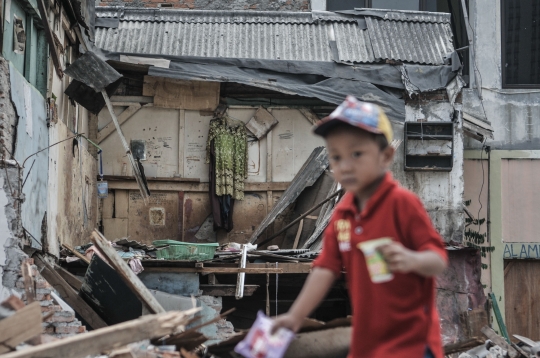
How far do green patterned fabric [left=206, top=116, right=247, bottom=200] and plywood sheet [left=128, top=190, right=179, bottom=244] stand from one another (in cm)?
99

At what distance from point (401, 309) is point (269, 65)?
10420 millimetres

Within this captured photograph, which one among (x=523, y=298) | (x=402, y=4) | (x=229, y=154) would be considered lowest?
(x=523, y=298)

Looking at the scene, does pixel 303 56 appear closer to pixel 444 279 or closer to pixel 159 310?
pixel 444 279

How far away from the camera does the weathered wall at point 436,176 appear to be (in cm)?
1357

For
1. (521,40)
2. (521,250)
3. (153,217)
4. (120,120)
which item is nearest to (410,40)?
(521,40)

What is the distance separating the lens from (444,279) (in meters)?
12.8

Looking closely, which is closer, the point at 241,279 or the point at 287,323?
the point at 287,323

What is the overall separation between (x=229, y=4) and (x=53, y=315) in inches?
420

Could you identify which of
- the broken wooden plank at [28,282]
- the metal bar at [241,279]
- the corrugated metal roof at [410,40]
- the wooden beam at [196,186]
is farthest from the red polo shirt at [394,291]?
the corrugated metal roof at [410,40]

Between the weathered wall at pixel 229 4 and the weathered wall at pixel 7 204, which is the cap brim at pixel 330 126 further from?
the weathered wall at pixel 229 4

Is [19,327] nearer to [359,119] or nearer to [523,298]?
[359,119]

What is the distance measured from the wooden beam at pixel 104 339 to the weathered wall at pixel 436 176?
935 cm

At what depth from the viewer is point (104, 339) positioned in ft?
14.7

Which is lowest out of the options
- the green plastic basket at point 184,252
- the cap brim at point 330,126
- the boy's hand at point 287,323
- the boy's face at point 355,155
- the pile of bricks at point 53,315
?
the pile of bricks at point 53,315
